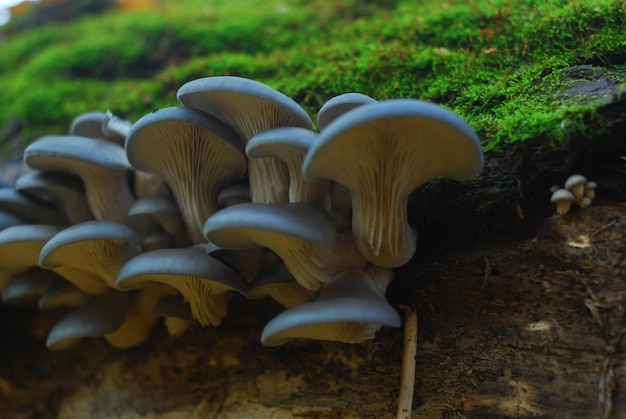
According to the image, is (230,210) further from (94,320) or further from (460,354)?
(94,320)

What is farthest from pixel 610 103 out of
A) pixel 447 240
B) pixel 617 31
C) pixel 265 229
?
pixel 265 229

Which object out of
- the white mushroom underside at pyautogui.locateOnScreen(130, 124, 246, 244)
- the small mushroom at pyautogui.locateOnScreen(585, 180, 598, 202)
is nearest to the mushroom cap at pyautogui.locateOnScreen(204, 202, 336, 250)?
the white mushroom underside at pyautogui.locateOnScreen(130, 124, 246, 244)

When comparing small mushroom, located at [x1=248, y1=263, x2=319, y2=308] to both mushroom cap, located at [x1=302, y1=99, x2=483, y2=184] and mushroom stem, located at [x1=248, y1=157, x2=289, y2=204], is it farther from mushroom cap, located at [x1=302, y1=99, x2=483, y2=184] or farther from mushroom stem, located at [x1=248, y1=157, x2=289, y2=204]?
mushroom cap, located at [x1=302, y1=99, x2=483, y2=184]

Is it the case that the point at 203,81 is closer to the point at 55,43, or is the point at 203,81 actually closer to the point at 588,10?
the point at 588,10

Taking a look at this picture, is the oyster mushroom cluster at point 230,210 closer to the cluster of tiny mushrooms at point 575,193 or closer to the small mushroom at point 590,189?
the cluster of tiny mushrooms at point 575,193

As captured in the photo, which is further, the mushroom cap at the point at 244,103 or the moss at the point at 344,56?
the moss at the point at 344,56

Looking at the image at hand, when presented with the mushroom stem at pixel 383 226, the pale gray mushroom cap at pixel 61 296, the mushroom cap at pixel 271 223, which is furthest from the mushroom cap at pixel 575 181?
the pale gray mushroom cap at pixel 61 296
